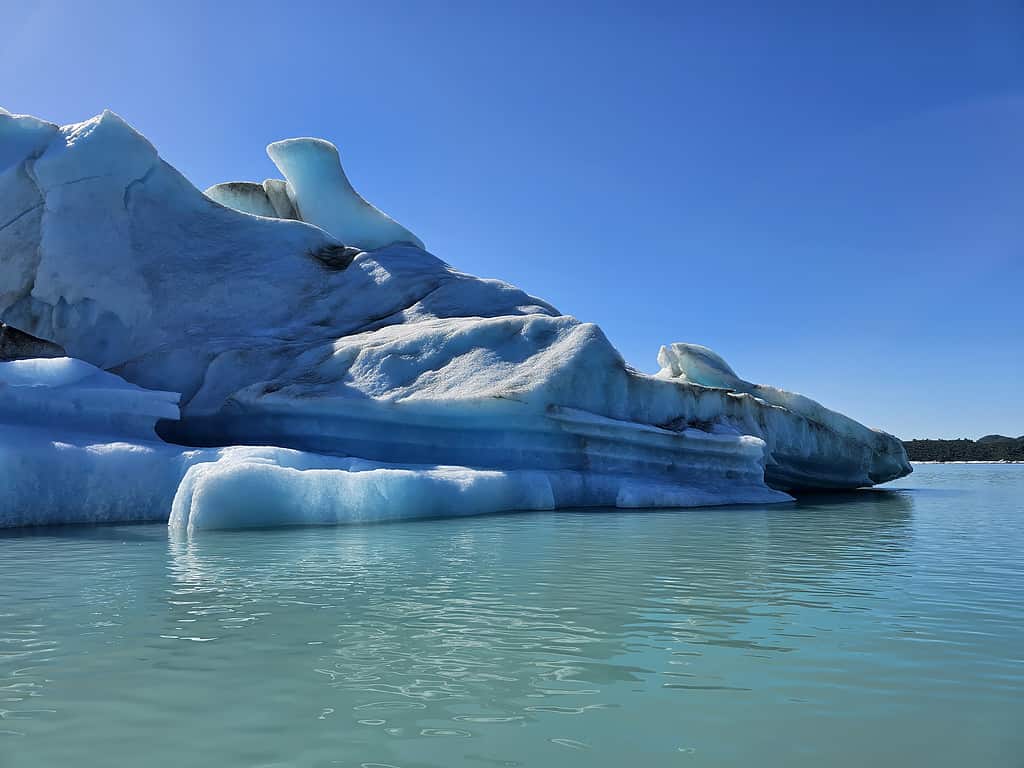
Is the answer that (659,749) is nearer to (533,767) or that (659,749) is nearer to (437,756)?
(533,767)

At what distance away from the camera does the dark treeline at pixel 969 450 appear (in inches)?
1875

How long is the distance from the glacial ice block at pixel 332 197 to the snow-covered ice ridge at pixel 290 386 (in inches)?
54.5

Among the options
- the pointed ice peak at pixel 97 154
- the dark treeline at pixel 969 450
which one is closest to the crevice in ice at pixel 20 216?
the pointed ice peak at pixel 97 154

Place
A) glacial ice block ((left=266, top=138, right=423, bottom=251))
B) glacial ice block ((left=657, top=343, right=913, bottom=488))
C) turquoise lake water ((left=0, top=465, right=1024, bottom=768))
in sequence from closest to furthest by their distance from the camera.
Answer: turquoise lake water ((left=0, top=465, right=1024, bottom=768)) < glacial ice block ((left=657, top=343, right=913, bottom=488)) < glacial ice block ((left=266, top=138, right=423, bottom=251))

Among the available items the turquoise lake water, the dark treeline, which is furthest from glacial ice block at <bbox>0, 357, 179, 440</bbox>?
the dark treeline

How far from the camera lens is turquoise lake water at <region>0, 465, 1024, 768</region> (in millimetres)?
2072

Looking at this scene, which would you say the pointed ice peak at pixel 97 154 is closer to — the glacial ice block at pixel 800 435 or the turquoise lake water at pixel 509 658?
the turquoise lake water at pixel 509 658

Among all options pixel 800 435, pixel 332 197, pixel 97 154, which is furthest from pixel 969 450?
pixel 97 154

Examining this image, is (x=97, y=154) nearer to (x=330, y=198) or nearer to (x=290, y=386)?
(x=330, y=198)

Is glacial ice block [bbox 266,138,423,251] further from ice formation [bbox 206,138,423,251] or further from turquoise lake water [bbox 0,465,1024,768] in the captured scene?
turquoise lake water [bbox 0,465,1024,768]

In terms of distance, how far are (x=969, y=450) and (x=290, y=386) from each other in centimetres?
5091

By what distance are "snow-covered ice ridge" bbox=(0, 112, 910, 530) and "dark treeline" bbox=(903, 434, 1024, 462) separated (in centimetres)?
3960

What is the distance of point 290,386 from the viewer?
34.1 feet

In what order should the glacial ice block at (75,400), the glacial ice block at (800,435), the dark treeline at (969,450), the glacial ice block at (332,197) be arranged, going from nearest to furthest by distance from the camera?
the glacial ice block at (75,400)
the glacial ice block at (800,435)
the glacial ice block at (332,197)
the dark treeline at (969,450)
